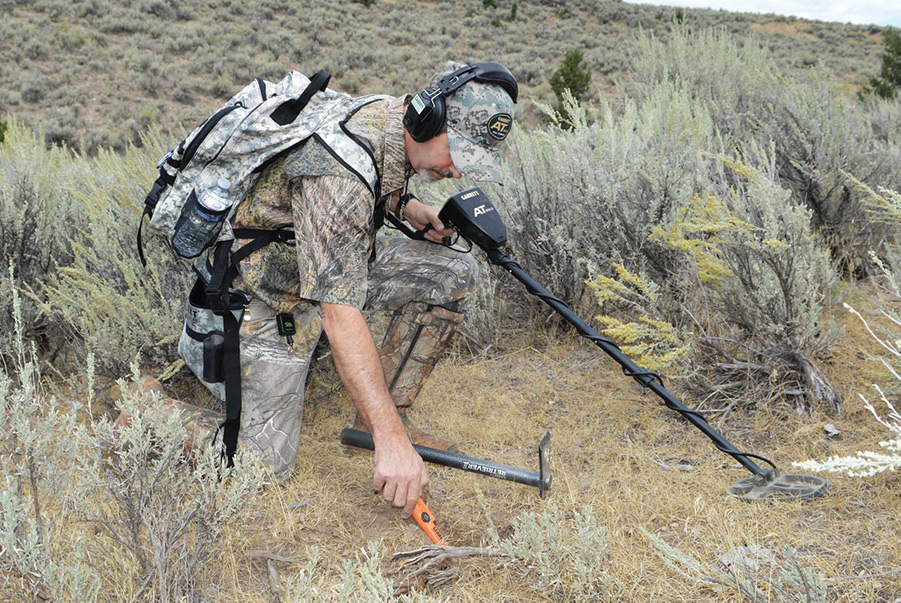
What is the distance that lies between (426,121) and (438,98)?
90 mm

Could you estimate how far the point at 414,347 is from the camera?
10.6 feet

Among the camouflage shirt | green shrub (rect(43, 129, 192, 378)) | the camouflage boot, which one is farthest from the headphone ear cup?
green shrub (rect(43, 129, 192, 378))

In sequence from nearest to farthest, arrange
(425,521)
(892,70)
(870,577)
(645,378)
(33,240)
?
(870,577) < (425,521) < (645,378) < (33,240) < (892,70)

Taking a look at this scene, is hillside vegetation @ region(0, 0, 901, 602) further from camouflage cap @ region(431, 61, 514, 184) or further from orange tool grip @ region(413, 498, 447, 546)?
camouflage cap @ region(431, 61, 514, 184)

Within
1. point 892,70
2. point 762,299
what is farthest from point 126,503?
point 892,70

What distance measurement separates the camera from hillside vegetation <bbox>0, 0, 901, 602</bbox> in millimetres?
2100

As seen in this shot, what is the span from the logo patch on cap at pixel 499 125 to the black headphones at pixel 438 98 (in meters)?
0.14

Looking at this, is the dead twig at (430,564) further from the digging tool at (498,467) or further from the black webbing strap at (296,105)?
the black webbing strap at (296,105)

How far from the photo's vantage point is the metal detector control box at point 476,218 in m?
2.81

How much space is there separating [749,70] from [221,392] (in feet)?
25.6

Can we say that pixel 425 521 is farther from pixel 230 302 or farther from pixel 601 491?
pixel 230 302

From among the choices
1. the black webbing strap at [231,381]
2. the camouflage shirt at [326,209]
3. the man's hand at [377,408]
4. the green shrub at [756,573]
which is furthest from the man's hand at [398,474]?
the black webbing strap at [231,381]

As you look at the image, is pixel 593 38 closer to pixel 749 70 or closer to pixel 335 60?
pixel 335 60

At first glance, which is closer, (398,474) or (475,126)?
(398,474)
